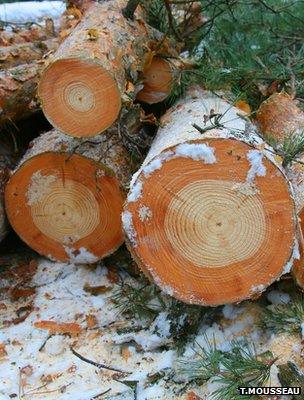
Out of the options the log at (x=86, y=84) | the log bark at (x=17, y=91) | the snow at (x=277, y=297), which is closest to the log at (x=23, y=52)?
the log bark at (x=17, y=91)

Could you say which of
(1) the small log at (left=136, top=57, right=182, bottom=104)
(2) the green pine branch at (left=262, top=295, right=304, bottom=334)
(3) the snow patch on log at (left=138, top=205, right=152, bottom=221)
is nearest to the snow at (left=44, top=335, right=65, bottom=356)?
(3) the snow patch on log at (left=138, top=205, right=152, bottom=221)

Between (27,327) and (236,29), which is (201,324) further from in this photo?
(236,29)

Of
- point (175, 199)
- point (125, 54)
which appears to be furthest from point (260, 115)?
point (175, 199)

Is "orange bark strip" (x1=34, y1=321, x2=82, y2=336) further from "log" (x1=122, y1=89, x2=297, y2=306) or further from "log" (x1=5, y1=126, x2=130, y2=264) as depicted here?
"log" (x1=122, y1=89, x2=297, y2=306)

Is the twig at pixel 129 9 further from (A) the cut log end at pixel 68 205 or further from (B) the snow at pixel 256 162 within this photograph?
(B) the snow at pixel 256 162

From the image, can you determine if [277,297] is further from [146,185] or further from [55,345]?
[55,345]
